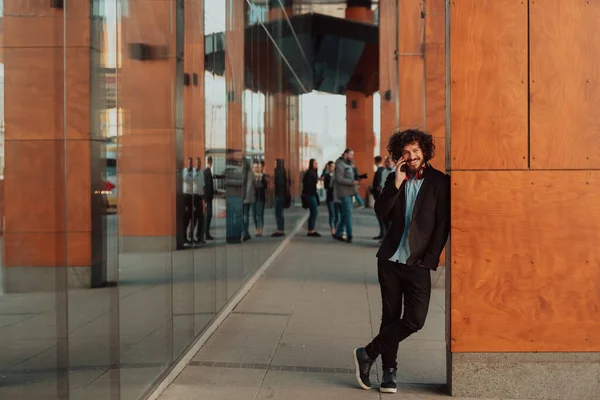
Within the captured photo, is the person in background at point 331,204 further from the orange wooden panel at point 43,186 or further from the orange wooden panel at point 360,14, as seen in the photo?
the orange wooden panel at point 43,186

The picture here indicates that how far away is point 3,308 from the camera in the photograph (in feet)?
10.8

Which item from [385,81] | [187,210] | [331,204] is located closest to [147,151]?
[187,210]

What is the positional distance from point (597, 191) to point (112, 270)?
10.4 feet

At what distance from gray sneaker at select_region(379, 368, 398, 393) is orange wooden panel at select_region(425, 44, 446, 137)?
790 centimetres

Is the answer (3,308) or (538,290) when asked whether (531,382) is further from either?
(3,308)

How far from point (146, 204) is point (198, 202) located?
1.79 meters

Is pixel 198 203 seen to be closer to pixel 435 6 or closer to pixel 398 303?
pixel 398 303

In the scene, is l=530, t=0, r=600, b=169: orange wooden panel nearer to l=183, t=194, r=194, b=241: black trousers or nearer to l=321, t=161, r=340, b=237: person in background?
l=183, t=194, r=194, b=241: black trousers

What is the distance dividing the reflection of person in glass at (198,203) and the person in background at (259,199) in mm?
5185

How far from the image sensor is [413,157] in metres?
6.08

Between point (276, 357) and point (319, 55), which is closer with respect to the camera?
point (276, 357)

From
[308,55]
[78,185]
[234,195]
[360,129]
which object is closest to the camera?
[78,185]

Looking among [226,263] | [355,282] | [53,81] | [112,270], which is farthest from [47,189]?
[355,282]

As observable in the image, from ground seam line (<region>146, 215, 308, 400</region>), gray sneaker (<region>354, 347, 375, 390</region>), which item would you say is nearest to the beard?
gray sneaker (<region>354, 347, 375, 390</region>)
